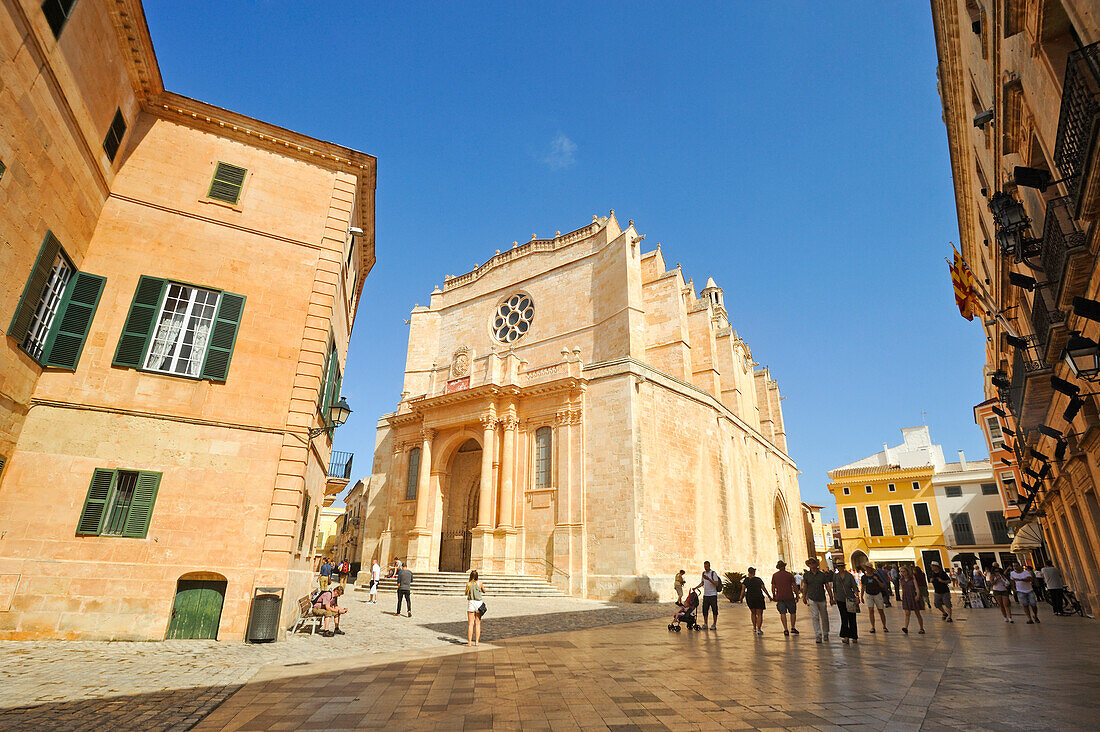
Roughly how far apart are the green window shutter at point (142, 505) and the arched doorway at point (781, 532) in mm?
33288

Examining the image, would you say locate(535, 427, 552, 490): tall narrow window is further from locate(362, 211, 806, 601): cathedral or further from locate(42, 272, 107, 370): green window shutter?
locate(42, 272, 107, 370): green window shutter

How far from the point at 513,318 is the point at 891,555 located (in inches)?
1197

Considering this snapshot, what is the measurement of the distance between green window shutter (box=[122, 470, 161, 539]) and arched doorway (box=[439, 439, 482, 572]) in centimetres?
1599

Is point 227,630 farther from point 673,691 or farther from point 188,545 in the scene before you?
point 673,691

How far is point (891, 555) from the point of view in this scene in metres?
35.8

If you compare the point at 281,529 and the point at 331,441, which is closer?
the point at 281,529

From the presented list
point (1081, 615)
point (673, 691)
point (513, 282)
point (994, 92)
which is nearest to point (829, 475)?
point (1081, 615)

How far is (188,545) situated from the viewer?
340 inches

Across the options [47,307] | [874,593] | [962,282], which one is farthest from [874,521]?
[47,307]

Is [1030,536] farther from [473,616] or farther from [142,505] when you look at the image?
[142,505]

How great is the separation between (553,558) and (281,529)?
41.5 ft

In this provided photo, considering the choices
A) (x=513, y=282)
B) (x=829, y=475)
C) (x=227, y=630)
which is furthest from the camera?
(x=829, y=475)

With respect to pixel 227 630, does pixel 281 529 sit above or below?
above

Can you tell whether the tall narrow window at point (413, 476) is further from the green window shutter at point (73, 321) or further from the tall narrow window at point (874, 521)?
the tall narrow window at point (874, 521)
